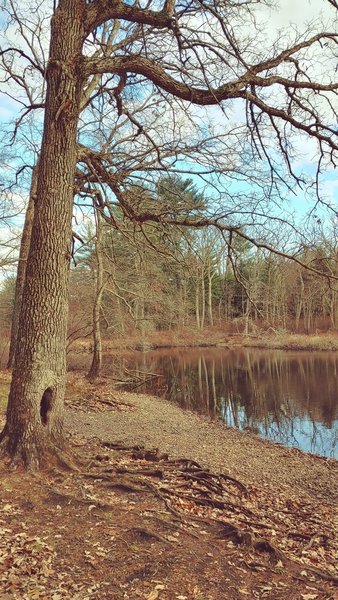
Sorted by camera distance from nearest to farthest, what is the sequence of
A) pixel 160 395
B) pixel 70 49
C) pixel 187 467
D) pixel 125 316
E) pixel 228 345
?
pixel 70 49, pixel 187 467, pixel 160 395, pixel 125 316, pixel 228 345

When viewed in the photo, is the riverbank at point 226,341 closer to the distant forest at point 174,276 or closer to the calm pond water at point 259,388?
the calm pond water at point 259,388

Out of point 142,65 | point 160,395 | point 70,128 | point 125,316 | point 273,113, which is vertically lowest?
point 160,395

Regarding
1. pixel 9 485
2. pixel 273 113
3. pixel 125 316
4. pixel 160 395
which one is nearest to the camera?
pixel 9 485

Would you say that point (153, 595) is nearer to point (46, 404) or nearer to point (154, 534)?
point (154, 534)

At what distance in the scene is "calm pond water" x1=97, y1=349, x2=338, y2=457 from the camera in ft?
46.0

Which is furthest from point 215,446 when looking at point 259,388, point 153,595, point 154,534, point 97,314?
point 259,388

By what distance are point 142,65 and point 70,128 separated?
3.77ft

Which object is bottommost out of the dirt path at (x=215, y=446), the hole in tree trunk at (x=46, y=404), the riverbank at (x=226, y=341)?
the dirt path at (x=215, y=446)

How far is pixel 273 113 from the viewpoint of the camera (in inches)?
229

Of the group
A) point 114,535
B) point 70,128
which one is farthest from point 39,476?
point 70,128

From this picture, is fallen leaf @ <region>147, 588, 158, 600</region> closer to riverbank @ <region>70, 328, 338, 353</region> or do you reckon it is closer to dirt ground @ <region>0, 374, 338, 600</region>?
dirt ground @ <region>0, 374, 338, 600</region>

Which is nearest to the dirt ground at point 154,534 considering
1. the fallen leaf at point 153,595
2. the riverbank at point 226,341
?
the fallen leaf at point 153,595

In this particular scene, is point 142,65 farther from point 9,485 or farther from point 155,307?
point 155,307

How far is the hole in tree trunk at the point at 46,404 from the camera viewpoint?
205 inches
